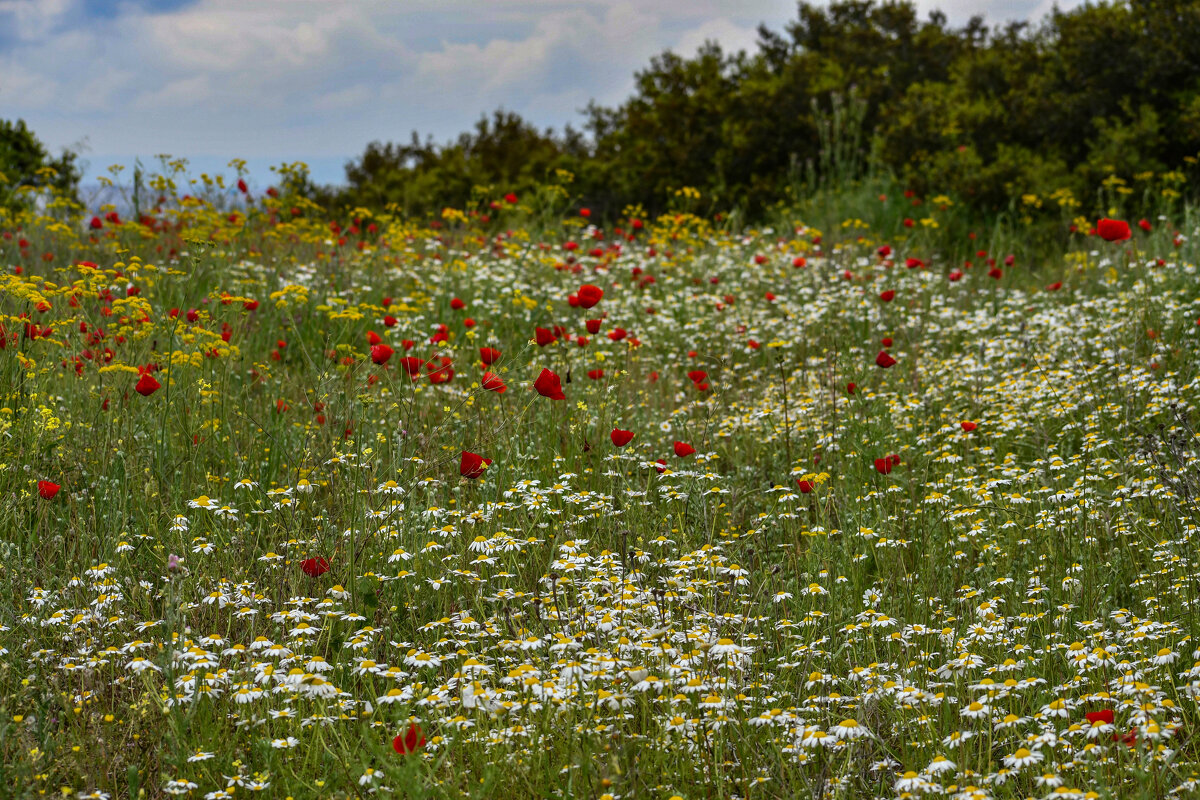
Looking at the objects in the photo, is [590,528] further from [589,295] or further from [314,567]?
[314,567]

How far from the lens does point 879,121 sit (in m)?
16.2

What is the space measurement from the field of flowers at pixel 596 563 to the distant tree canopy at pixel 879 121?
16.0 feet

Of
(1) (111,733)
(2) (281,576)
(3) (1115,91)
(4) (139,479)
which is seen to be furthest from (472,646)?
(3) (1115,91)

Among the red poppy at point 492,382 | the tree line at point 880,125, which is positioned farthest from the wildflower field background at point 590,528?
the tree line at point 880,125

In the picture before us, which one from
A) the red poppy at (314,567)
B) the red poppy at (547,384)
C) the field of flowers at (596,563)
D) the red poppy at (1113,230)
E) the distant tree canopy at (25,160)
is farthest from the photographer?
the distant tree canopy at (25,160)

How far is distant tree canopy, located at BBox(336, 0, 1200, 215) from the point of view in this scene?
11312 millimetres

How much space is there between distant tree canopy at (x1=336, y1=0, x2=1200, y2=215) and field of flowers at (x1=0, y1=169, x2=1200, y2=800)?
16.0 feet

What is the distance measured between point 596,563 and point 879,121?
1476cm

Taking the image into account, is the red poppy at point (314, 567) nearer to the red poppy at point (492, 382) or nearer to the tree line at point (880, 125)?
the red poppy at point (492, 382)

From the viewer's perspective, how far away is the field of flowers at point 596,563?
103 inches

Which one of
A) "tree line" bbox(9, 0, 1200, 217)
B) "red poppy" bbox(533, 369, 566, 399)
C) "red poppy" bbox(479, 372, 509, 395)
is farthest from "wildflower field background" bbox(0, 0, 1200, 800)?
"tree line" bbox(9, 0, 1200, 217)

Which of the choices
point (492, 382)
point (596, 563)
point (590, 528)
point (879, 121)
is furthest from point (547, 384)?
A: point (879, 121)

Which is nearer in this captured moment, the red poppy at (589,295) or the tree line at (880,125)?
the red poppy at (589,295)

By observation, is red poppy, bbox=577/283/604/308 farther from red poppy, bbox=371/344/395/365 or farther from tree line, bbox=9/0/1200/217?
tree line, bbox=9/0/1200/217
